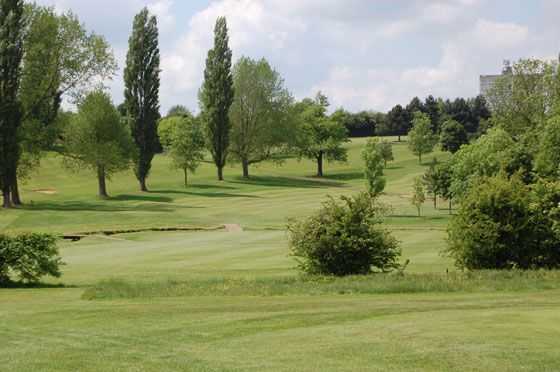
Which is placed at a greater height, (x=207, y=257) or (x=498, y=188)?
(x=498, y=188)

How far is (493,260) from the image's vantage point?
24.3m

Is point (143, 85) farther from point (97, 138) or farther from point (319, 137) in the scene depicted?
point (319, 137)

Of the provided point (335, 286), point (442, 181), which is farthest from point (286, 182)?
point (335, 286)

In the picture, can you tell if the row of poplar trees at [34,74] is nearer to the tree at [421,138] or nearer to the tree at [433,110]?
A: the tree at [421,138]

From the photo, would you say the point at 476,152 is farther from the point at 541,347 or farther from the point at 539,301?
the point at 541,347

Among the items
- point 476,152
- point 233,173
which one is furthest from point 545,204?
point 233,173

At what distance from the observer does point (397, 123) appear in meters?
161

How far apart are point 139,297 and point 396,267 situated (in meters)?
8.71

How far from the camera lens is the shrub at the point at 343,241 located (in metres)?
23.2

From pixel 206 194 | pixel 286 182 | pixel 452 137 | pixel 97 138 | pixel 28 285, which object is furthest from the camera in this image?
pixel 452 137

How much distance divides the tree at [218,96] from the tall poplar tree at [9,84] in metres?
31.7

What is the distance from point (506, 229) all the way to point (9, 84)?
46.5m

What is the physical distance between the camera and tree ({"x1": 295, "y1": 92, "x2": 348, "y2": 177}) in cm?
10931

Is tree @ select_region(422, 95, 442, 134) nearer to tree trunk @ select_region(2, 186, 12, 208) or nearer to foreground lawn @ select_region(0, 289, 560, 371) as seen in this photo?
tree trunk @ select_region(2, 186, 12, 208)
